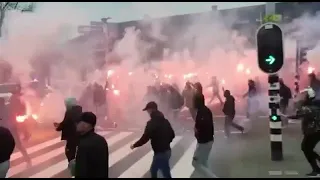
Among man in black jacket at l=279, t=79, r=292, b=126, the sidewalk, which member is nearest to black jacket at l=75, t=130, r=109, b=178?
the sidewalk

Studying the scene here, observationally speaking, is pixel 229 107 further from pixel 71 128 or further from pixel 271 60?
pixel 71 128

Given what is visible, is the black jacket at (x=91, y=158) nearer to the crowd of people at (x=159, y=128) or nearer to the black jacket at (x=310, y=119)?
the crowd of people at (x=159, y=128)

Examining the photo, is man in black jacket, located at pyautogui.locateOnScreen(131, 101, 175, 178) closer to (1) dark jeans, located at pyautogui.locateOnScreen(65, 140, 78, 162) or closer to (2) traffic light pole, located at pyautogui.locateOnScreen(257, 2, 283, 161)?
(1) dark jeans, located at pyautogui.locateOnScreen(65, 140, 78, 162)

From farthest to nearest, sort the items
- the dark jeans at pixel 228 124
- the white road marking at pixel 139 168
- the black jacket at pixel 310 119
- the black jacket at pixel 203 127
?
1. the dark jeans at pixel 228 124
2. the white road marking at pixel 139 168
3. the black jacket at pixel 310 119
4. the black jacket at pixel 203 127

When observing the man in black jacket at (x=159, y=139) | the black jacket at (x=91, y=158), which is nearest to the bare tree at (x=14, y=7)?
the man in black jacket at (x=159, y=139)

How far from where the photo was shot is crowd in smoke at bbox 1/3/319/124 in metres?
6.87

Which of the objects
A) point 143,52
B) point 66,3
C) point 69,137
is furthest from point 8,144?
point 143,52

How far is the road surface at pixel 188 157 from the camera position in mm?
6051

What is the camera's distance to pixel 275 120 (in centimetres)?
637

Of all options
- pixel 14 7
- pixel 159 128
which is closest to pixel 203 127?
pixel 159 128

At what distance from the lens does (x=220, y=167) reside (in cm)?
620

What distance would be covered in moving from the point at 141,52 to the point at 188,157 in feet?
5.80

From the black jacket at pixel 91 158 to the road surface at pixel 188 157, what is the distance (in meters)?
2.14

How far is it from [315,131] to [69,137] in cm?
280
